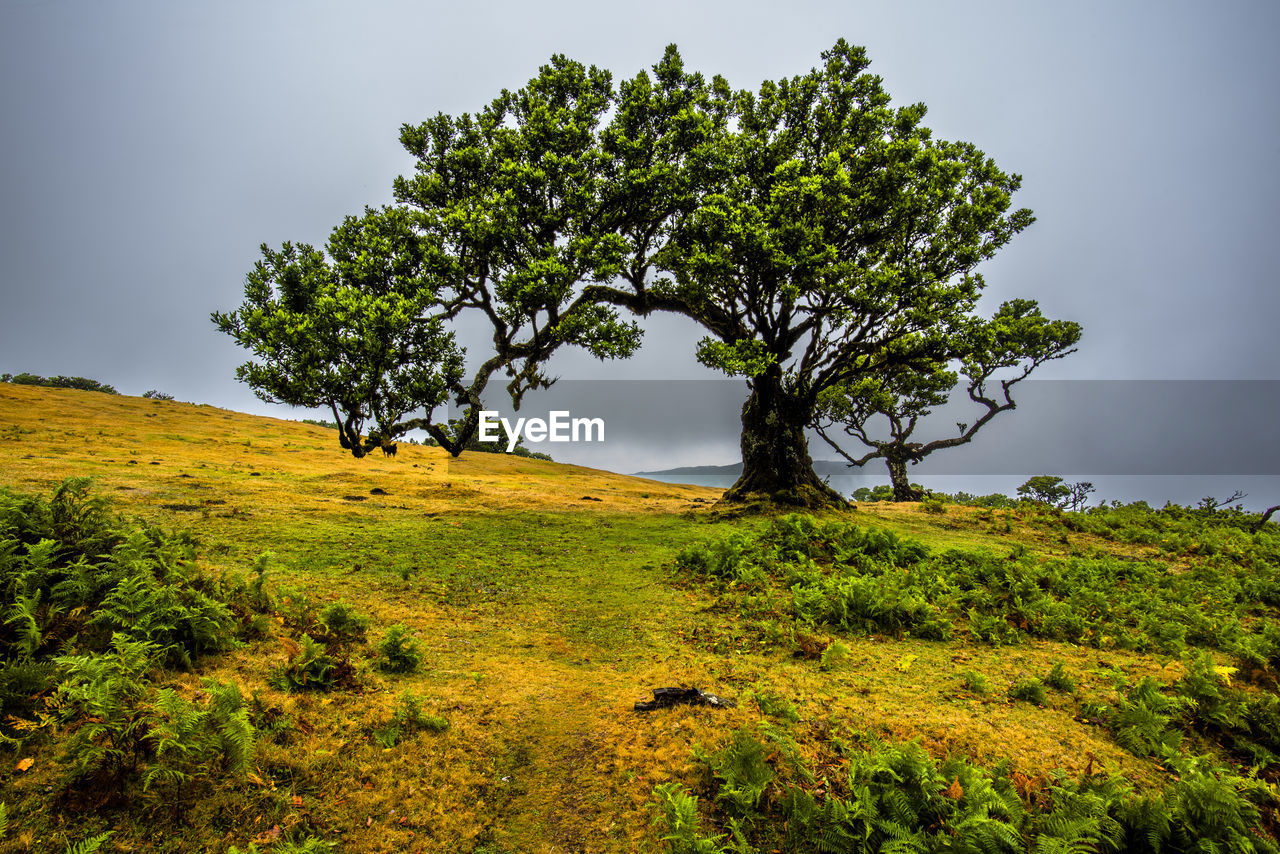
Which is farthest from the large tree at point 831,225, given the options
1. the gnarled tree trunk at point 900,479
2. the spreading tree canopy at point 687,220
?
the gnarled tree trunk at point 900,479

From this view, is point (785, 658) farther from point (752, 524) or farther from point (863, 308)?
point (863, 308)

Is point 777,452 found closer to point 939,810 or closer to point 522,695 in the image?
point 522,695

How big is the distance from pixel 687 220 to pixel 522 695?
18711 millimetres

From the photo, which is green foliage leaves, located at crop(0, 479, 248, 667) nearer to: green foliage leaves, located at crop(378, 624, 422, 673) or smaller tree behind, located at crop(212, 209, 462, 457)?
green foliage leaves, located at crop(378, 624, 422, 673)

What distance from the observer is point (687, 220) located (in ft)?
66.0

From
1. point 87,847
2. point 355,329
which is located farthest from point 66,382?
point 87,847

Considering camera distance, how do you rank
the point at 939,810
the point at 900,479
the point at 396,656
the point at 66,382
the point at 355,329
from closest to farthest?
1. the point at 939,810
2. the point at 396,656
3. the point at 355,329
4. the point at 900,479
5. the point at 66,382

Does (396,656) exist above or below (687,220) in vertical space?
below

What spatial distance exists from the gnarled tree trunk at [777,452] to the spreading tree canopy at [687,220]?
5.83 feet

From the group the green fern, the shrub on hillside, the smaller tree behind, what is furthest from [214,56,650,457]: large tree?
the shrub on hillside

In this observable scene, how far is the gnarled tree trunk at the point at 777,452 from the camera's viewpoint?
912 inches

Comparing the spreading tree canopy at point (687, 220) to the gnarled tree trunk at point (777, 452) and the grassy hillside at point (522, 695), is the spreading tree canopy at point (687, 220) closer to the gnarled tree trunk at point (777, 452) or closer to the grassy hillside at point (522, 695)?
the gnarled tree trunk at point (777, 452)

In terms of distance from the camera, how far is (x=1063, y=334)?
3097cm

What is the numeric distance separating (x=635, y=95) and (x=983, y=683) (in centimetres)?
2084
